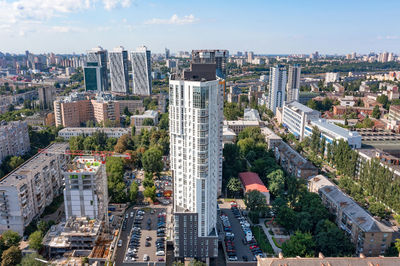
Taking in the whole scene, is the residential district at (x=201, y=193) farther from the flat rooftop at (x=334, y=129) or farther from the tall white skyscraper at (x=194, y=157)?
the flat rooftop at (x=334, y=129)

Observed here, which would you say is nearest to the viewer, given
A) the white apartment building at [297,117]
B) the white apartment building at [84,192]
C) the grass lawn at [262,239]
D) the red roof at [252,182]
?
the grass lawn at [262,239]

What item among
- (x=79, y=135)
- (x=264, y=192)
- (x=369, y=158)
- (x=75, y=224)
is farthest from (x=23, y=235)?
(x=369, y=158)

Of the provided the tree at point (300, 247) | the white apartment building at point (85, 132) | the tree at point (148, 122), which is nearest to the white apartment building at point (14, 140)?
the white apartment building at point (85, 132)

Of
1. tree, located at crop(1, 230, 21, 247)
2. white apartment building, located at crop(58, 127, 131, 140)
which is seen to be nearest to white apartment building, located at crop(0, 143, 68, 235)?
tree, located at crop(1, 230, 21, 247)

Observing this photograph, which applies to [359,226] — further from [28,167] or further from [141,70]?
[141,70]

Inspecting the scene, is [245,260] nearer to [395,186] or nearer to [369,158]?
[395,186]

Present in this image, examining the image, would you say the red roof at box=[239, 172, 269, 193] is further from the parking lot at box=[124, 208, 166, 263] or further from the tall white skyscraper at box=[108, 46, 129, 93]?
the tall white skyscraper at box=[108, 46, 129, 93]

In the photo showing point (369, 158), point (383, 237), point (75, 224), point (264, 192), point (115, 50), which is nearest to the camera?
point (383, 237)
